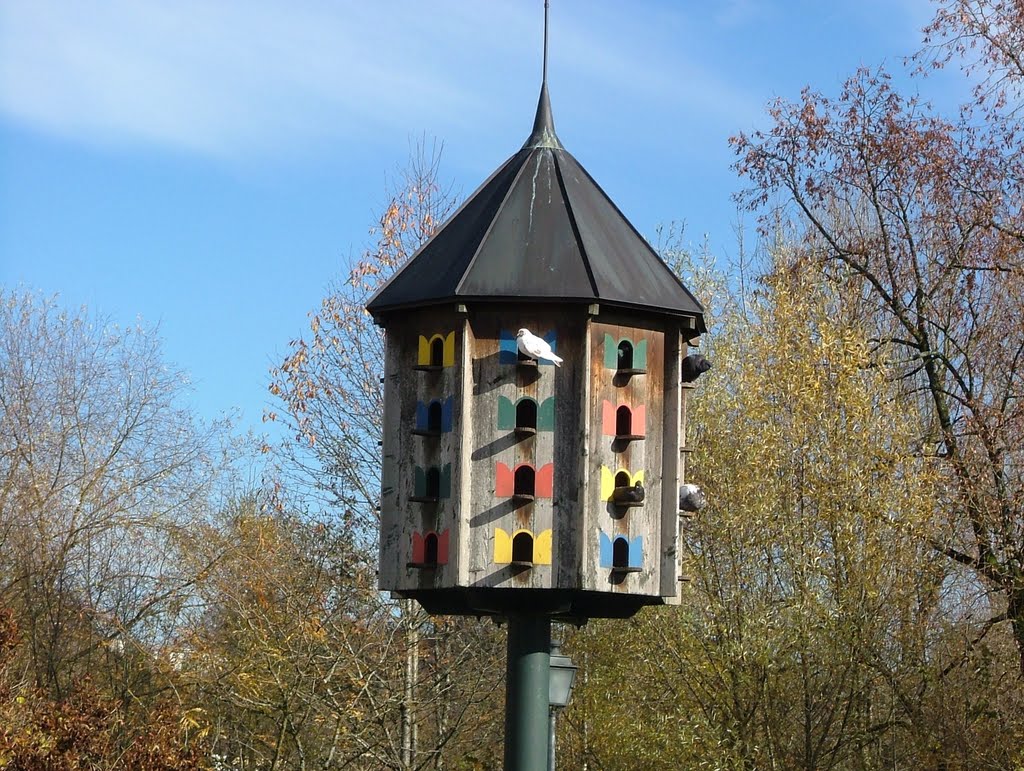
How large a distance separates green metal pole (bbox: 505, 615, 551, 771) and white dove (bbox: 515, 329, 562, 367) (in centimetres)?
123

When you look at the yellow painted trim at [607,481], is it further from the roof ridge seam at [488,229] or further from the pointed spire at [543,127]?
the pointed spire at [543,127]

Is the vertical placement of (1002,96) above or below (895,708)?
above

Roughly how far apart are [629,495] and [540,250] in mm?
1226

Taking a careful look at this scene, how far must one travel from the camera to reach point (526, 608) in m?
6.61

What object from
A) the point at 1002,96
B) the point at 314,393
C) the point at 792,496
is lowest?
the point at 792,496

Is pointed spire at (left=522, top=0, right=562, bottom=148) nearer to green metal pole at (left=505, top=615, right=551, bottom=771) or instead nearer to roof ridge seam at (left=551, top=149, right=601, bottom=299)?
roof ridge seam at (left=551, top=149, right=601, bottom=299)

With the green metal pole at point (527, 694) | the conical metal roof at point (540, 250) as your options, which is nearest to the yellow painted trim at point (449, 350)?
the conical metal roof at point (540, 250)

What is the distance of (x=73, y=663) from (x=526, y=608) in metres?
10.8

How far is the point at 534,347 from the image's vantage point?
6387 millimetres

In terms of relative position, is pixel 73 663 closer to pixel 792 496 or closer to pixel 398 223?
pixel 398 223

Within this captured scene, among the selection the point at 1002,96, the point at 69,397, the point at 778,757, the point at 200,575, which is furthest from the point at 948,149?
the point at 69,397

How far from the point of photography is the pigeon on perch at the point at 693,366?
7.14 m

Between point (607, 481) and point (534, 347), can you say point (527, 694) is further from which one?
point (534, 347)

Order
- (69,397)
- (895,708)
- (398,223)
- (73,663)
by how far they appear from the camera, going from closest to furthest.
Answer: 1. (895,708)
2. (73,663)
3. (398,223)
4. (69,397)
